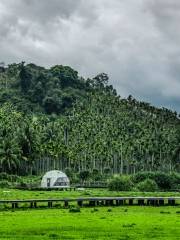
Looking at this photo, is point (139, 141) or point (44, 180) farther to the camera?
point (139, 141)

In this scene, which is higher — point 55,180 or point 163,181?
point 55,180

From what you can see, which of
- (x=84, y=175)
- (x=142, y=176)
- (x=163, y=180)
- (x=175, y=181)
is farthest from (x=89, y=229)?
(x=84, y=175)

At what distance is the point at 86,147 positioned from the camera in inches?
7264

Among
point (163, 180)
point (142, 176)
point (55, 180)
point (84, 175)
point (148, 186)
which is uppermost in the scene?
point (84, 175)

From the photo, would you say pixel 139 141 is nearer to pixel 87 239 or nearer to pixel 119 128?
pixel 119 128

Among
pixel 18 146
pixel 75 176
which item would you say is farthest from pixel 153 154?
pixel 18 146

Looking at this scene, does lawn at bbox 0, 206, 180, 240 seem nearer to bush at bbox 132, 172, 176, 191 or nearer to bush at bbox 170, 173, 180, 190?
bush at bbox 132, 172, 176, 191

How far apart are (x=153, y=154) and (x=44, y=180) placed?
54610 mm

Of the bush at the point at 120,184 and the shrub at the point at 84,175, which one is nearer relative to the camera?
the bush at the point at 120,184

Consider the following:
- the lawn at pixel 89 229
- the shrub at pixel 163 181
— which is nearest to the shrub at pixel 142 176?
the shrub at pixel 163 181

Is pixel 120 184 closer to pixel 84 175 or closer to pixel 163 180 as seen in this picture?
pixel 163 180

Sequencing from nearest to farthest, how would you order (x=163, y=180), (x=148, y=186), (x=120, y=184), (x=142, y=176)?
(x=148, y=186)
(x=120, y=184)
(x=163, y=180)
(x=142, y=176)

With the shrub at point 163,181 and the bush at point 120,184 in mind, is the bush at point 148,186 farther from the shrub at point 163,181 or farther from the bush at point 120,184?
the shrub at point 163,181

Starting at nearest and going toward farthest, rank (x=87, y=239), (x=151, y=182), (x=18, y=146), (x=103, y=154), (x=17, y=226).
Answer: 1. (x=87, y=239)
2. (x=17, y=226)
3. (x=151, y=182)
4. (x=18, y=146)
5. (x=103, y=154)
